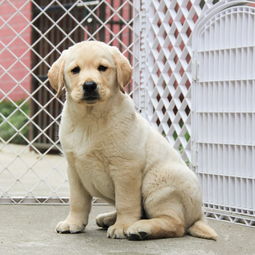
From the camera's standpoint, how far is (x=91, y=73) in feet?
8.38

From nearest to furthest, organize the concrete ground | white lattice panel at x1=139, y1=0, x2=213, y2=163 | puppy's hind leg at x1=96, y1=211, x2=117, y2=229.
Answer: the concrete ground < puppy's hind leg at x1=96, y1=211, x2=117, y2=229 < white lattice panel at x1=139, y1=0, x2=213, y2=163

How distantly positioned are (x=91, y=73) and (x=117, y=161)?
1.14ft

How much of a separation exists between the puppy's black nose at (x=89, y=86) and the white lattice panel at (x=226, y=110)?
851 mm

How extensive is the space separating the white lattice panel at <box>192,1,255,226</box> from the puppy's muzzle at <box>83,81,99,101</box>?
0.84 metres

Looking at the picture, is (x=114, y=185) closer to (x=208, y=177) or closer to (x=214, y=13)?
(x=208, y=177)

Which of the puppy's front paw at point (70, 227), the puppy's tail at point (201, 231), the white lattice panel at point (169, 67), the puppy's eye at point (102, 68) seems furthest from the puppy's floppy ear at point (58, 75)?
the white lattice panel at point (169, 67)

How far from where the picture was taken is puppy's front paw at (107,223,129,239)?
2.64 metres

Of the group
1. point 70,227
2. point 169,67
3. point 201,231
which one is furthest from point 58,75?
point 169,67

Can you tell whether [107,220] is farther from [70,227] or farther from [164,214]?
[164,214]

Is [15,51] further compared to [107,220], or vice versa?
[15,51]

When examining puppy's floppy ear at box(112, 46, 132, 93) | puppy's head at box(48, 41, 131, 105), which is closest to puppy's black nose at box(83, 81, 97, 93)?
puppy's head at box(48, 41, 131, 105)

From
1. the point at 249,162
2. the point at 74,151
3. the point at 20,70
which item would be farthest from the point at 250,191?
the point at 20,70

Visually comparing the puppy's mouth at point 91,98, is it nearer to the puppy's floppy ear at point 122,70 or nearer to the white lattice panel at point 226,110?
the puppy's floppy ear at point 122,70

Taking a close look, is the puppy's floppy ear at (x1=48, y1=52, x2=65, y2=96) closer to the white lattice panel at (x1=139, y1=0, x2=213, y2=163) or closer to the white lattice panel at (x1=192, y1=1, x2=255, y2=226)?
the white lattice panel at (x1=192, y1=1, x2=255, y2=226)
